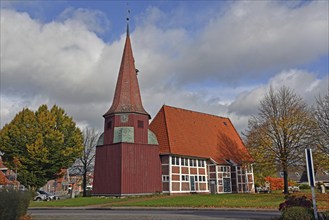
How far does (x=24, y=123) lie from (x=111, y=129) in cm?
1028

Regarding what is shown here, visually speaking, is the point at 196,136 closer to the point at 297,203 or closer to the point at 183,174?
the point at 183,174

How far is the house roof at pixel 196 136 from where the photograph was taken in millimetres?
44688

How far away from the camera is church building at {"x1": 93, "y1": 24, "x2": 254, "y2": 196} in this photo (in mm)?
40312

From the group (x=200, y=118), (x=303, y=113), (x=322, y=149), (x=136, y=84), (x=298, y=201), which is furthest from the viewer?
(x=200, y=118)

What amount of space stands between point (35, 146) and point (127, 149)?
10.5 meters

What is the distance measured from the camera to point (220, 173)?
48.1 meters

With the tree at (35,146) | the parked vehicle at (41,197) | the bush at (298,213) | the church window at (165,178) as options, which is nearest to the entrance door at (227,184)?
the church window at (165,178)

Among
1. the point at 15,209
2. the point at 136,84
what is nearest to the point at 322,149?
the point at 136,84

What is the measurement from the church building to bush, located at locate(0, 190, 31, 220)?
23878 mm

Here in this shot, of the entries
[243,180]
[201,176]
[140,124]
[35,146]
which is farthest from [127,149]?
[243,180]

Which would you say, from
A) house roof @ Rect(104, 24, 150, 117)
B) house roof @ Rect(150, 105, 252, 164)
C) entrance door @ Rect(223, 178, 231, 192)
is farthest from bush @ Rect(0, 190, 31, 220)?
entrance door @ Rect(223, 178, 231, 192)

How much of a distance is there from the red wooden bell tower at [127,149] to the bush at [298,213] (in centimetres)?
2768

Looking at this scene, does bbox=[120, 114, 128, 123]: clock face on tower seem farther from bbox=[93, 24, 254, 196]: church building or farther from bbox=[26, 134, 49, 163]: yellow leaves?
bbox=[26, 134, 49, 163]: yellow leaves

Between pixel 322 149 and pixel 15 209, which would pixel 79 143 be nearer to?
→ pixel 322 149
